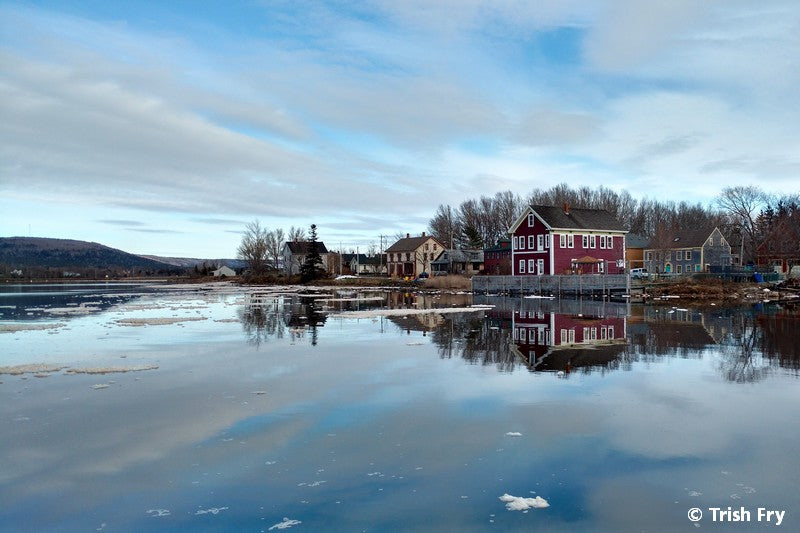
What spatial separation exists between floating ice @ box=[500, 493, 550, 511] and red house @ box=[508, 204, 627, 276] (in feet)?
192

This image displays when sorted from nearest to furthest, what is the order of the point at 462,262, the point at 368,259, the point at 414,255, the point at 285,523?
1. the point at 285,523
2. the point at 462,262
3. the point at 414,255
4. the point at 368,259

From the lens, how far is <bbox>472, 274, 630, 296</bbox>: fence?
5522 centimetres

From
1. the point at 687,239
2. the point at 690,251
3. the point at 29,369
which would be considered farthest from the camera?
the point at 687,239

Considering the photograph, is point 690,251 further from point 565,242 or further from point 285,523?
point 285,523

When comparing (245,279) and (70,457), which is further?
(245,279)

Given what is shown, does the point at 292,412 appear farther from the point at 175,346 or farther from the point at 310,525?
the point at 175,346

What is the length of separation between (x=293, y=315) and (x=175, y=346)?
611 inches

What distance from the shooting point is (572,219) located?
68250 mm

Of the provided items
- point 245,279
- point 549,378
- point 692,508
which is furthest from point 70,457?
point 245,279

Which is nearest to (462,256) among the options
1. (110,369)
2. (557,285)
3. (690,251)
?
(690,251)

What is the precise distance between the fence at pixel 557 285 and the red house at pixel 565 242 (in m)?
4.94

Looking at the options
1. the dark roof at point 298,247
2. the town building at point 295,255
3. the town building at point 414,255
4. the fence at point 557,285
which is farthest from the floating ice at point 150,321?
the dark roof at point 298,247

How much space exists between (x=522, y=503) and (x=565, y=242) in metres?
60.7

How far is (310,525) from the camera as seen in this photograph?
24.1 feet
